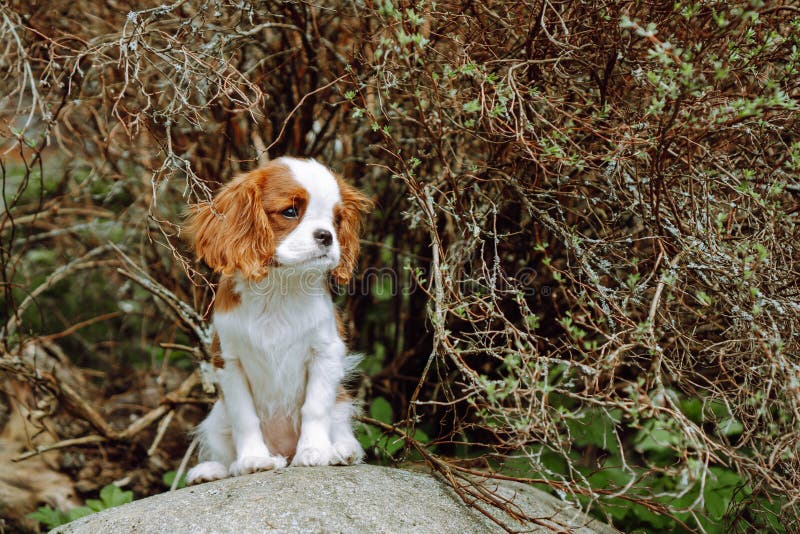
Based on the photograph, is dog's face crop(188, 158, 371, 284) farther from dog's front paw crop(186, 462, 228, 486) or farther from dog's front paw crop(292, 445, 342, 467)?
dog's front paw crop(186, 462, 228, 486)

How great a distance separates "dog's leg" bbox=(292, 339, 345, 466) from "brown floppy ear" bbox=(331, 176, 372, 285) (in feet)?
1.07

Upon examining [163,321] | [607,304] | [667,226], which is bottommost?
[163,321]

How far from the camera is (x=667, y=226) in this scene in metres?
3.08

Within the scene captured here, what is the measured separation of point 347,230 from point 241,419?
965mm

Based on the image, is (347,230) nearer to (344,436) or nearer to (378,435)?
(344,436)

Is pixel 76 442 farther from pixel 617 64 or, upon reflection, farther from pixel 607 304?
pixel 617 64

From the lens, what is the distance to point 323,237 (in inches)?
124

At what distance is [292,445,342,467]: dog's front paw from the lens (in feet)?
10.8

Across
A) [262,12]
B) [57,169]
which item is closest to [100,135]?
[57,169]

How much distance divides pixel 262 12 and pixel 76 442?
8.28ft

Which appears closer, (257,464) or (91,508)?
(257,464)

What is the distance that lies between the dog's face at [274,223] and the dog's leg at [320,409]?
0.42m

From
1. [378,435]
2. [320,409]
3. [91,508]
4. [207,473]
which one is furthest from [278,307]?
[91,508]

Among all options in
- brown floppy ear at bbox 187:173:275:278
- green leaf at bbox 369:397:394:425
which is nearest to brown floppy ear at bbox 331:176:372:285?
brown floppy ear at bbox 187:173:275:278
